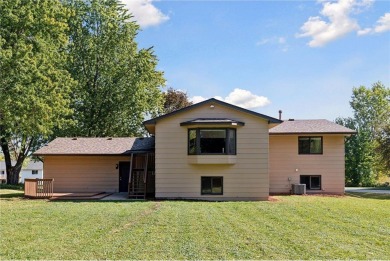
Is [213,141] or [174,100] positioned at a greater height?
[174,100]

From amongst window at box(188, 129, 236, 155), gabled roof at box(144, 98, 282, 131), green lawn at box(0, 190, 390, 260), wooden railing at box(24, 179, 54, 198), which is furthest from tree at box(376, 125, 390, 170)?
wooden railing at box(24, 179, 54, 198)

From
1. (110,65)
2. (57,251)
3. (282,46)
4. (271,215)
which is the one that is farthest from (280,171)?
(110,65)

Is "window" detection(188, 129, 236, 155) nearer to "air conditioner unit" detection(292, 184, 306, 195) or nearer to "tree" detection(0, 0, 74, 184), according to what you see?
"air conditioner unit" detection(292, 184, 306, 195)

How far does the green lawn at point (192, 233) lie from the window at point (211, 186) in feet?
14.8

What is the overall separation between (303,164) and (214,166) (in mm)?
6482

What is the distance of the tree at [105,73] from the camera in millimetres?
30859

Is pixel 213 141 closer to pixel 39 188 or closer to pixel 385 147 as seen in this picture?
pixel 39 188

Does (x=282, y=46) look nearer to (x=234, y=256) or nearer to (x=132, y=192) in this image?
(x=132, y=192)

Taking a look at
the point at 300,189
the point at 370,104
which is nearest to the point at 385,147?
the point at 300,189

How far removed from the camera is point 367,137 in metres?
34.7

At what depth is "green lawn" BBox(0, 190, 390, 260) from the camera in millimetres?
6676

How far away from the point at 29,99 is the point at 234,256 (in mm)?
16620

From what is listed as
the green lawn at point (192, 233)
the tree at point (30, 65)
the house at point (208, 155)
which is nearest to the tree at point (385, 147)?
the house at point (208, 155)

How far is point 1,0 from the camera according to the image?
2009cm
